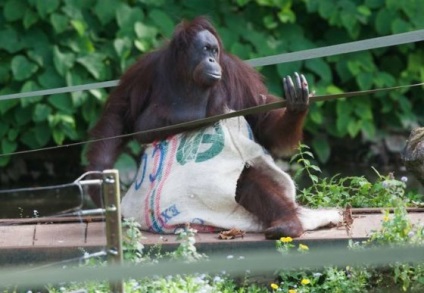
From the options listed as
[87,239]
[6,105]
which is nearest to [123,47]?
[6,105]

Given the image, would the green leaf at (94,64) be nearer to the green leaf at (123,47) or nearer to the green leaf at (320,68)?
the green leaf at (123,47)

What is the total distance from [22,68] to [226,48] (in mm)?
1586

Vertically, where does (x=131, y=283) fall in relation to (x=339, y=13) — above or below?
below

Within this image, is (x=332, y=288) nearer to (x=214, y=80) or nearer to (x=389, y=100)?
(x=214, y=80)

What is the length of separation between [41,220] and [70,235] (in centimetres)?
40

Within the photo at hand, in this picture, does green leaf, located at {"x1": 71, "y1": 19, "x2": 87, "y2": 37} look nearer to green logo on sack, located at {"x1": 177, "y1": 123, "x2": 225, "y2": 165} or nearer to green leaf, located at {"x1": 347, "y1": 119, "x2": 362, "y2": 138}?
green leaf, located at {"x1": 347, "y1": 119, "x2": 362, "y2": 138}

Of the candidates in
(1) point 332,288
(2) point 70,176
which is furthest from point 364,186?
(2) point 70,176

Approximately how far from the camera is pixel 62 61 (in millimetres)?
8742

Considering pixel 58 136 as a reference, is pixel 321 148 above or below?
below

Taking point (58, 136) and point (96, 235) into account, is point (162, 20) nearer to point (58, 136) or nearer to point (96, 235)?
point (58, 136)

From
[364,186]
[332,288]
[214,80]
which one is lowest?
[332,288]

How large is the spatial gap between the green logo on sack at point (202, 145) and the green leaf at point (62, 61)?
3.58 m

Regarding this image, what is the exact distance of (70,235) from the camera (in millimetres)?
5156

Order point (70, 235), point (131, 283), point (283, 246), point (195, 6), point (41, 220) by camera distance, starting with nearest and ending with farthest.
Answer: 1. point (131, 283)
2. point (283, 246)
3. point (70, 235)
4. point (41, 220)
5. point (195, 6)
